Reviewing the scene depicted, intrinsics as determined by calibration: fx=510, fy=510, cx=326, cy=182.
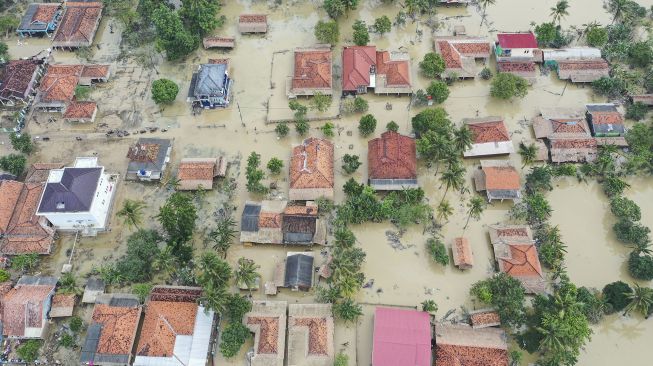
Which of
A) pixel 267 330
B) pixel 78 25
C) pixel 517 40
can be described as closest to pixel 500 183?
pixel 517 40

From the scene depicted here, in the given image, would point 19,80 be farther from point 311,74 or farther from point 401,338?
point 401,338

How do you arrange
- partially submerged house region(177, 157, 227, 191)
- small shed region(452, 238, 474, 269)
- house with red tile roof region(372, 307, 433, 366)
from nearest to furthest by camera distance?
1. house with red tile roof region(372, 307, 433, 366)
2. small shed region(452, 238, 474, 269)
3. partially submerged house region(177, 157, 227, 191)

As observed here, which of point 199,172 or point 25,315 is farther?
point 199,172

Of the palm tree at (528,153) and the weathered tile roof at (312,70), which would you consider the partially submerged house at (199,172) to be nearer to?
the weathered tile roof at (312,70)

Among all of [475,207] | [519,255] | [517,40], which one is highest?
[517,40]

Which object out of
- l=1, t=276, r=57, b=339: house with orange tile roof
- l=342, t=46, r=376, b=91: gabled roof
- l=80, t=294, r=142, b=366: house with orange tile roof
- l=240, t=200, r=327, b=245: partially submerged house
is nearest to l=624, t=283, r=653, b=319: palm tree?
l=240, t=200, r=327, b=245: partially submerged house

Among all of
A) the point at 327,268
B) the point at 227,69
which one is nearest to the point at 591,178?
the point at 327,268

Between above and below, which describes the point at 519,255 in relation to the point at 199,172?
below

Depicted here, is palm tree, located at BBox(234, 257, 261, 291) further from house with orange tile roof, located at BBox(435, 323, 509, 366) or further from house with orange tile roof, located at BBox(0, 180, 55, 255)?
house with orange tile roof, located at BBox(0, 180, 55, 255)
